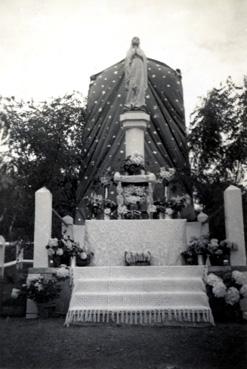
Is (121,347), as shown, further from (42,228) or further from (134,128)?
(134,128)

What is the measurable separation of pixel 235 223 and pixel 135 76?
4864mm

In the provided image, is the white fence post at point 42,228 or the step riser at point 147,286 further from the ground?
the white fence post at point 42,228

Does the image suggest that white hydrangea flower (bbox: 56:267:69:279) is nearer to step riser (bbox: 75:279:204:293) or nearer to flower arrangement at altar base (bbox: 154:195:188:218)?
step riser (bbox: 75:279:204:293)

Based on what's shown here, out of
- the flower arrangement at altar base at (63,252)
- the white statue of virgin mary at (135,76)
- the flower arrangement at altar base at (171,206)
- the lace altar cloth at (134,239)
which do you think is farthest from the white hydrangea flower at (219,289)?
the white statue of virgin mary at (135,76)

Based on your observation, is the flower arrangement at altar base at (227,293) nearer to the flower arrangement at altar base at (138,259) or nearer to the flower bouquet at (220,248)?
the flower bouquet at (220,248)

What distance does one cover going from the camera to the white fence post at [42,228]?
23.3 feet

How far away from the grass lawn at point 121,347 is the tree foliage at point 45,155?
4880mm

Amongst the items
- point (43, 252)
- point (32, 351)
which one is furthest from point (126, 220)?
point (32, 351)

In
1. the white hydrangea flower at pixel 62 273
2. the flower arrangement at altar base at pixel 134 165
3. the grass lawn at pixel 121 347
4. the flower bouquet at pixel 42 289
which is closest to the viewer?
the grass lawn at pixel 121 347

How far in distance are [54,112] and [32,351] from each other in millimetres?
9277

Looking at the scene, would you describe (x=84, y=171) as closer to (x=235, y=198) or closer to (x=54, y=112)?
(x=54, y=112)

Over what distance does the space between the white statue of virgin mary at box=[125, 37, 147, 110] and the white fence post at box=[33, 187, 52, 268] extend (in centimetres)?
375

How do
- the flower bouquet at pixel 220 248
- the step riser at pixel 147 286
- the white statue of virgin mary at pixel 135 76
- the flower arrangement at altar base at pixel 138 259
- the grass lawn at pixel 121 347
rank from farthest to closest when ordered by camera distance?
the white statue of virgin mary at pixel 135 76 < the flower arrangement at altar base at pixel 138 259 < the flower bouquet at pixel 220 248 < the step riser at pixel 147 286 < the grass lawn at pixel 121 347

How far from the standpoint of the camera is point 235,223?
285 inches
